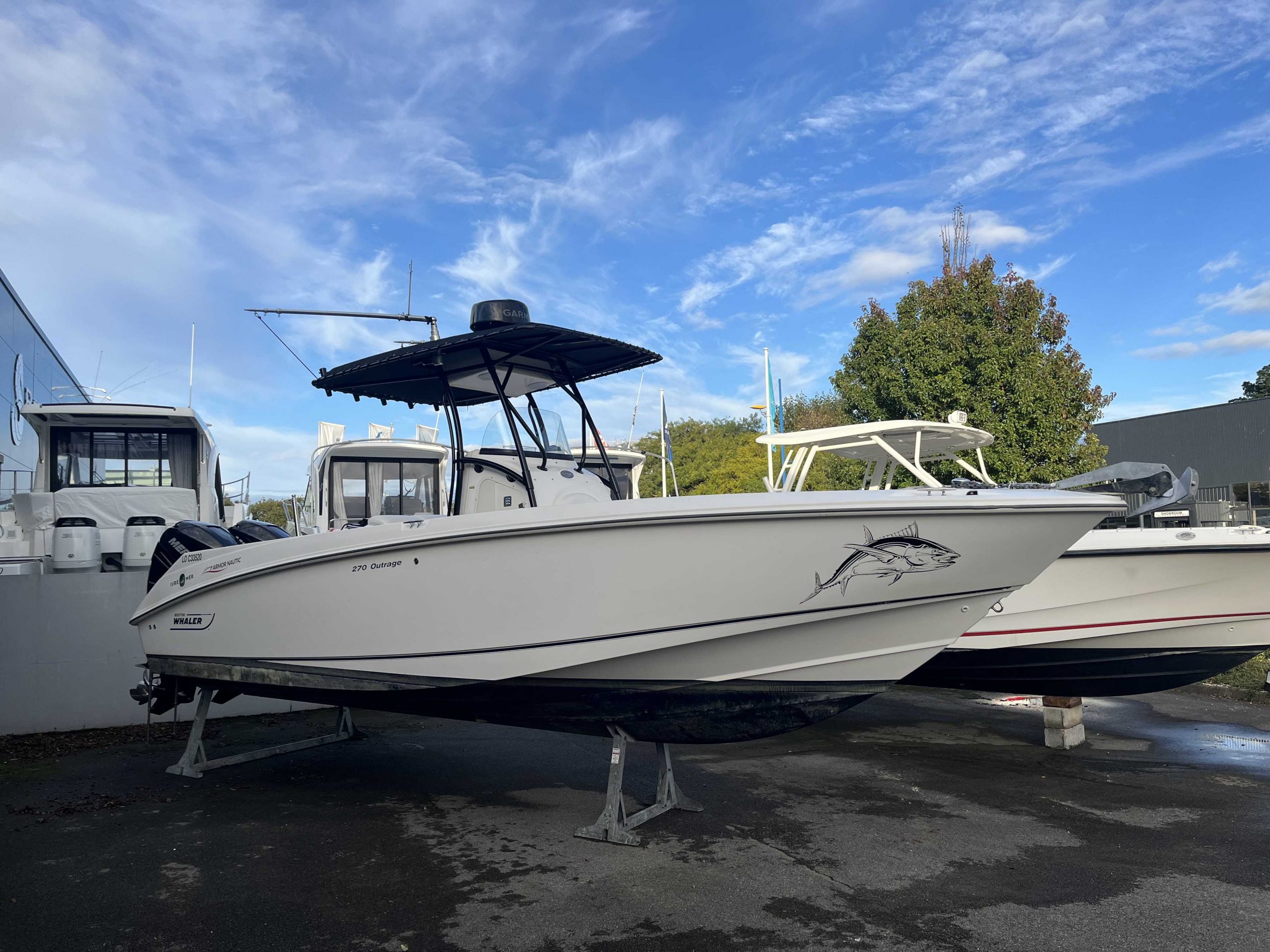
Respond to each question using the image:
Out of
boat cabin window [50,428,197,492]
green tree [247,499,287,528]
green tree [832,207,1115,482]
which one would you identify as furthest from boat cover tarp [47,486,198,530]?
green tree [247,499,287,528]

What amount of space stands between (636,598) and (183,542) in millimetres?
3450

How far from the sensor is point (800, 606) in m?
3.86

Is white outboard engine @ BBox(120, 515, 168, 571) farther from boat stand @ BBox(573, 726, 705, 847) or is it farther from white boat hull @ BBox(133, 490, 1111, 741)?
boat stand @ BBox(573, 726, 705, 847)

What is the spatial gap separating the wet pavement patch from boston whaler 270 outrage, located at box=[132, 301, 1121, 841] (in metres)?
0.60

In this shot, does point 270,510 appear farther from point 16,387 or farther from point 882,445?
point 882,445

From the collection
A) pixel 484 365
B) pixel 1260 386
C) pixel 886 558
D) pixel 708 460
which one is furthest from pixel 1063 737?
pixel 1260 386

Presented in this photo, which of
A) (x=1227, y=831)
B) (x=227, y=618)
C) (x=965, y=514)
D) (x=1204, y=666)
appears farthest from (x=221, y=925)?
(x=1204, y=666)

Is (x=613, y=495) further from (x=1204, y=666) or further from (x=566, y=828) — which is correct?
(x=1204, y=666)

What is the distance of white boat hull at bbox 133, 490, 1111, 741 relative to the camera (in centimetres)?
375

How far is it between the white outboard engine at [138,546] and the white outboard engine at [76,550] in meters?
0.22

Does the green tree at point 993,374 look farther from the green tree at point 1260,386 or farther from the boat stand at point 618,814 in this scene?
the green tree at point 1260,386

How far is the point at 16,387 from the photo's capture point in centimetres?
1597

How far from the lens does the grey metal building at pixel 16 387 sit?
14.1 metres

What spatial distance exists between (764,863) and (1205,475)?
85.2 ft
